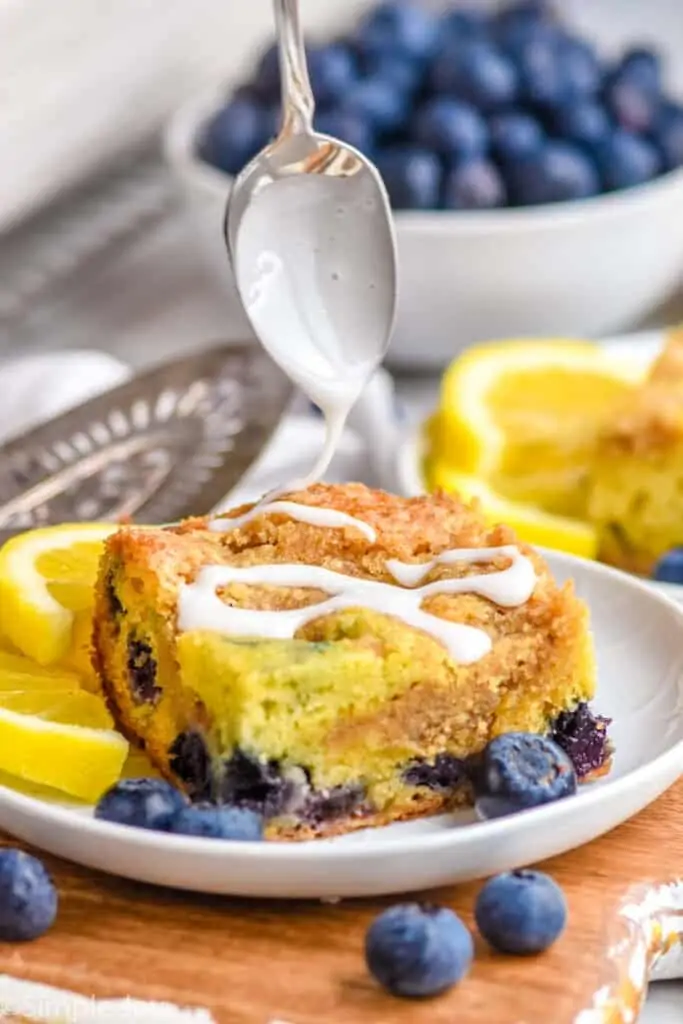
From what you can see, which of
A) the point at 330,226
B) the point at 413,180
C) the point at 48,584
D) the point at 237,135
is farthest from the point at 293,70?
the point at 237,135

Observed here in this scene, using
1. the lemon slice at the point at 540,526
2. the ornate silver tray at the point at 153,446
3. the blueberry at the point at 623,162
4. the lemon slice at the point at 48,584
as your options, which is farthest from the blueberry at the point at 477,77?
the lemon slice at the point at 48,584

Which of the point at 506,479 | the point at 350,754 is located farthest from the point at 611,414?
the point at 350,754

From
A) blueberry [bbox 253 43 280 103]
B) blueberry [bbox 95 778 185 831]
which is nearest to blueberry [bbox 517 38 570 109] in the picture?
blueberry [bbox 253 43 280 103]

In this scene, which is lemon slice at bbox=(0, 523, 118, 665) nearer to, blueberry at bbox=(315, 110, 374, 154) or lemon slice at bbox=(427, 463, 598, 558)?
lemon slice at bbox=(427, 463, 598, 558)

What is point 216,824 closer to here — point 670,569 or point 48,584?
point 48,584

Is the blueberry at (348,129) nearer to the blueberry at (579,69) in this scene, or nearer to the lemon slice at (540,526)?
the blueberry at (579,69)
